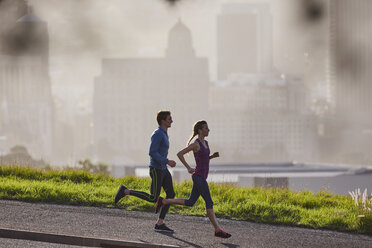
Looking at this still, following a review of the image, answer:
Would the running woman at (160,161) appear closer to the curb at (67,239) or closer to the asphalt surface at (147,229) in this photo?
the asphalt surface at (147,229)

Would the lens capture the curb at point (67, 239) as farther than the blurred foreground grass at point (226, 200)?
No

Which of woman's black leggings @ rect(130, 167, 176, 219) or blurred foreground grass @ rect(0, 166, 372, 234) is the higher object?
woman's black leggings @ rect(130, 167, 176, 219)

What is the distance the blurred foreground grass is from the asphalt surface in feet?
1.71

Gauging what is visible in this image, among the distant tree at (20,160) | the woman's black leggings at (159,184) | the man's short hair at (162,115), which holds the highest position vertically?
the man's short hair at (162,115)

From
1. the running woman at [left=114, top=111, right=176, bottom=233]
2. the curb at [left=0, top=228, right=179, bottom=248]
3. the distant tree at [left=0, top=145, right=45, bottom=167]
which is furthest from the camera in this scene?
the distant tree at [left=0, top=145, right=45, bottom=167]

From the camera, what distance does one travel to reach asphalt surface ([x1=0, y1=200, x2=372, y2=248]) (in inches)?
377

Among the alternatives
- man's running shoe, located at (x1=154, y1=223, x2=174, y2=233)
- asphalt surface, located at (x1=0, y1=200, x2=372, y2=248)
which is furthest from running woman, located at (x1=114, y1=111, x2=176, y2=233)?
asphalt surface, located at (x1=0, y1=200, x2=372, y2=248)

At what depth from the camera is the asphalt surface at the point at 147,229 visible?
957 centimetres

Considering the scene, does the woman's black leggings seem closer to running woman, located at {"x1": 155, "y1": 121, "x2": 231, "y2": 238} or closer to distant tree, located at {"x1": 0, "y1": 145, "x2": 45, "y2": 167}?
running woman, located at {"x1": 155, "y1": 121, "x2": 231, "y2": 238}

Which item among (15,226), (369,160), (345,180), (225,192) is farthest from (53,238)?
(369,160)

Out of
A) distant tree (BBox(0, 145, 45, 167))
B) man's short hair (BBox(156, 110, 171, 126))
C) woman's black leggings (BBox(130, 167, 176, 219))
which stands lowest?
distant tree (BBox(0, 145, 45, 167))

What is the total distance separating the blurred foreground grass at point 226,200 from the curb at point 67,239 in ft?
10.7

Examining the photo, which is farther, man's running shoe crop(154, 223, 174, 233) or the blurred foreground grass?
the blurred foreground grass

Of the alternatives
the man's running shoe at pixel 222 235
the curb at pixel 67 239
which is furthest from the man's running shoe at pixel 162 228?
the curb at pixel 67 239
